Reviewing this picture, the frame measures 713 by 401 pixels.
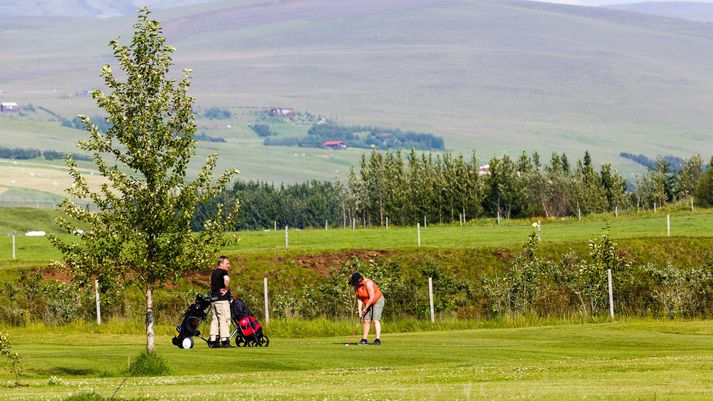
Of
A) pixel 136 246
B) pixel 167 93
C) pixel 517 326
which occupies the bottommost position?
pixel 517 326

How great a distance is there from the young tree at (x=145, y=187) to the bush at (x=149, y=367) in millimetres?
2144

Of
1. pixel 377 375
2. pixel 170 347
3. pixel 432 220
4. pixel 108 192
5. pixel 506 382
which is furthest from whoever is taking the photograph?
pixel 432 220

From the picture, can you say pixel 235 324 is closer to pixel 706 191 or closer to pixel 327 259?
pixel 327 259

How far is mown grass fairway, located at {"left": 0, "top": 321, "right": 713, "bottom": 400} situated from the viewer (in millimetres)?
21828

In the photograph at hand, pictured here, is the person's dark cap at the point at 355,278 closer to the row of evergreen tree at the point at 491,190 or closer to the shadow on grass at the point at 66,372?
the shadow on grass at the point at 66,372

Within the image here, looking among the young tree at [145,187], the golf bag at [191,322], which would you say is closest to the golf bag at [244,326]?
the golf bag at [191,322]

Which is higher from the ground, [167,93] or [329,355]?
[167,93]

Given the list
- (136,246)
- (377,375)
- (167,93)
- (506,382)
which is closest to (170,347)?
(136,246)

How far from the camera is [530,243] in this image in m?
55.5

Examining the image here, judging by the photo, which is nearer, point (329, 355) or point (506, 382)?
point (506, 382)

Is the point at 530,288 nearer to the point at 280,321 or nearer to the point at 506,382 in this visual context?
the point at 280,321

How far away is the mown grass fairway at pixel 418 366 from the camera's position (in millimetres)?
21828

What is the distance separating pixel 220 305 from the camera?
34.6 metres

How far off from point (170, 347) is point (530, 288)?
58.6 feet
